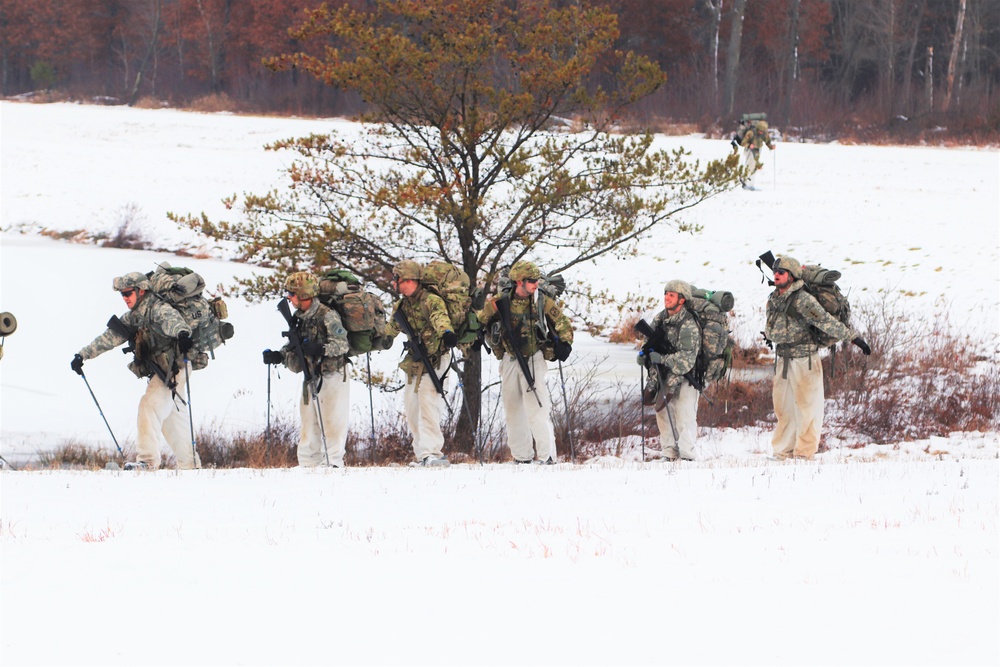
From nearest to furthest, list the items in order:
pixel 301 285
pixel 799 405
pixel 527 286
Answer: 1. pixel 527 286
2. pixel 301 285
3. pixel 799 405

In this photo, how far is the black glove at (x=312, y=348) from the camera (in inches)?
455

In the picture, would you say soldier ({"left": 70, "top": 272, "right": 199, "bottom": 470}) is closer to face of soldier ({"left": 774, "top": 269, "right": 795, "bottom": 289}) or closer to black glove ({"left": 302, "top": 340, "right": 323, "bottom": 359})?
black glove ({"left": 302, "top": 340, "right": 323, "bottom": 359})

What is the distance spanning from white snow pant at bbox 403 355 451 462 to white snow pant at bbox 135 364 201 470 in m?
2.26

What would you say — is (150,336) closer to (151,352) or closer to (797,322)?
(151,352)

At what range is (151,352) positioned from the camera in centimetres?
1164

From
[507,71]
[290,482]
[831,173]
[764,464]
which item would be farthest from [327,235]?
[831,173]

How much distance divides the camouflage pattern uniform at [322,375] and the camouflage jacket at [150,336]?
41.2 inches

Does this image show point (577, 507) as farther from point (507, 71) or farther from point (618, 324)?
point (618, 324)

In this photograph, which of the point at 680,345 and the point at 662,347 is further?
the point at 662,347

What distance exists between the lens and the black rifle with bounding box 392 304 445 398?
11.6 meters

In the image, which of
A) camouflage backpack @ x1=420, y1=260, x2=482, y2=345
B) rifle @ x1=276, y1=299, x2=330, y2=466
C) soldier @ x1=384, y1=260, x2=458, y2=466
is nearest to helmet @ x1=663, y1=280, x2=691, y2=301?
camouflage backpack @ x1=420, y1=260, x2=482, y2=345

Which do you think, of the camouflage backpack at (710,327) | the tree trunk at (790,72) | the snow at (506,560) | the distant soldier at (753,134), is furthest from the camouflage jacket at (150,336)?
the tree trunk at (790,72)

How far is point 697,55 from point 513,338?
41.2 m

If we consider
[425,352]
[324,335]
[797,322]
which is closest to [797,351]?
[797,322]
